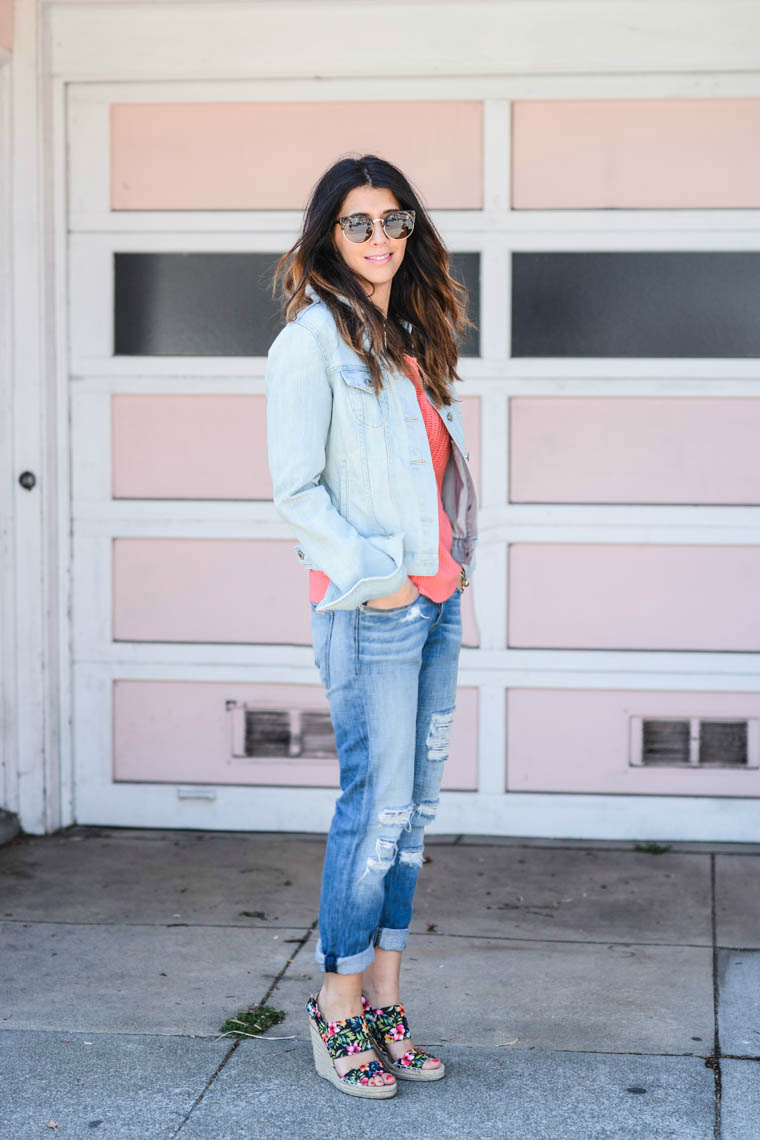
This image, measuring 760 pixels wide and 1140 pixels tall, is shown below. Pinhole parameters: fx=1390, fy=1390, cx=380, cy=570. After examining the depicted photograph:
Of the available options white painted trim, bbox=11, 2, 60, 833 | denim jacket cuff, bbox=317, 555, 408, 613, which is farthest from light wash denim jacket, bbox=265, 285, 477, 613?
white painted trim, bbox=11, 2, 60, 833

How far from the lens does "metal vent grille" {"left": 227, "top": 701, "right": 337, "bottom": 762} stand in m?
4.69

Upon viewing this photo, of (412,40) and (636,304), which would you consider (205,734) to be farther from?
(412,40)

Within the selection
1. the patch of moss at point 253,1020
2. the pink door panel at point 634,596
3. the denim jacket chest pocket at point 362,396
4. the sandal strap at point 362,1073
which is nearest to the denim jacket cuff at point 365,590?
the denim jacket chest pocket at point 362,396

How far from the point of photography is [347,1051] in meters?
2.78

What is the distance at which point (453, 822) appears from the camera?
15.2 feet

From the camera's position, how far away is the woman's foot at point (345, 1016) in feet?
9.07

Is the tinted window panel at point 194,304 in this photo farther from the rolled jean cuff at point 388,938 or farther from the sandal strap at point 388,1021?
the sandal strap at point 388,1021

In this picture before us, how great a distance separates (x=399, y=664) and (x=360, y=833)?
346 millimetres

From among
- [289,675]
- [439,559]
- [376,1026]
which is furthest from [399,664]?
[289,675]

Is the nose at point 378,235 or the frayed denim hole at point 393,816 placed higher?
the nose at point 378,235

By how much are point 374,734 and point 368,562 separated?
343 mm

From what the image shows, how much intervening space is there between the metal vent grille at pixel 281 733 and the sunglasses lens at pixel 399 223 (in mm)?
2243

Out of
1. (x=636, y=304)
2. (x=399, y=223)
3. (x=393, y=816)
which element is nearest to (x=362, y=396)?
(x=399, y=223)

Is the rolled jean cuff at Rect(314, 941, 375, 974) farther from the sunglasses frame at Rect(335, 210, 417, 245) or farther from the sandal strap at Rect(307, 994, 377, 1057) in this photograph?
the sunglasses frame at Rect(335, 210, 417, 245)
